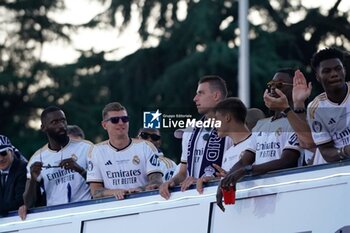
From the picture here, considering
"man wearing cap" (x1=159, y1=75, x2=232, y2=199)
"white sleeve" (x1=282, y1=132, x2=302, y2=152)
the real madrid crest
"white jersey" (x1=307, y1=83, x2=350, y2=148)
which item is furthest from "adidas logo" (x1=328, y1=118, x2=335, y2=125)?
the real madrid crest

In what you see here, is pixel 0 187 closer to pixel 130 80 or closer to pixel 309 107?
pixel 309 107

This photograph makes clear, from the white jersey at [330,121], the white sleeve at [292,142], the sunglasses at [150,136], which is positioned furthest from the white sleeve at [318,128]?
the sunglasses at [150,136]

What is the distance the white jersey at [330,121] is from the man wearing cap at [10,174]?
3287mm

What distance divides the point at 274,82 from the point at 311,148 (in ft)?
1.94

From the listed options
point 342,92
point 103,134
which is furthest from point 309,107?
point 103,134

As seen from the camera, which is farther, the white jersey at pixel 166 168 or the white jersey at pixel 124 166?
the white jersey at pixel 166 168

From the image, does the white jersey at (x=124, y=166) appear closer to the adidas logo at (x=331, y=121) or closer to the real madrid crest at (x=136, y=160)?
the real madrid crest at (x=136, y=160)

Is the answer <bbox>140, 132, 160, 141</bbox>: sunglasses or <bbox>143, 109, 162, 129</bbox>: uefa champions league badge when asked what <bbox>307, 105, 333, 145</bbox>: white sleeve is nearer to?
<bbox>143, 109, 162, 129</bbox>: uefa champions league badge

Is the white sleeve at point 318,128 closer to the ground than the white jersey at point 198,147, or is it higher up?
higher up

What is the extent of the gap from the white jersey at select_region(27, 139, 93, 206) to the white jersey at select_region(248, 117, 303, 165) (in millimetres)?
1851

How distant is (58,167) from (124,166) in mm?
915

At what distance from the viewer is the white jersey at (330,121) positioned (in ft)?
23.9

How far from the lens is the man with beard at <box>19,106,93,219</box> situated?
31.9ft

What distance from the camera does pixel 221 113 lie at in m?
8.24
